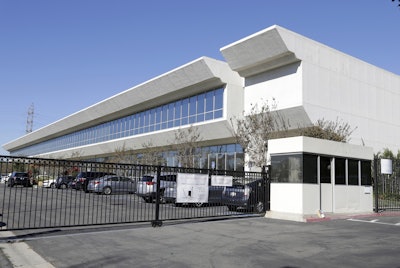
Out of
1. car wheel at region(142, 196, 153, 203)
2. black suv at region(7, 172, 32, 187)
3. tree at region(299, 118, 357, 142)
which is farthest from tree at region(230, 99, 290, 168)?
black suv at region(7, 172, 32, 187)

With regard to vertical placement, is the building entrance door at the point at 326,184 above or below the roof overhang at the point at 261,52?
below

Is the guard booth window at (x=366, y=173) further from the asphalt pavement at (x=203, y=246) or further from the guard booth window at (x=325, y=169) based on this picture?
the asphalt pavement at (x=203, y=246)

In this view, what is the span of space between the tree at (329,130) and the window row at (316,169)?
731 cm

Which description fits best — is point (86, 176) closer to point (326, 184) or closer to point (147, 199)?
→ point (147, 199)

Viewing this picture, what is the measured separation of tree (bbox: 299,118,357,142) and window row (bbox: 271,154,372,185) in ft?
24.0

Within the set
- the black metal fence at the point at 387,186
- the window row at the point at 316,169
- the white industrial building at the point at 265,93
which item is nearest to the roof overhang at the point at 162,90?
the white industrial building at the point at 265,93

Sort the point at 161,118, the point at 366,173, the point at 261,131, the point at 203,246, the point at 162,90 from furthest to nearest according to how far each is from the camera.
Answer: the point at 161,118
the point at 162,90
the point at 261,131
the point at 366,173
the point at 203,246

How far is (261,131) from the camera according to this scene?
1126 inches

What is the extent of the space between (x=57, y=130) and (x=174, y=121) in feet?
147

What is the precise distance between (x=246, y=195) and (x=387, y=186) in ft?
29.9

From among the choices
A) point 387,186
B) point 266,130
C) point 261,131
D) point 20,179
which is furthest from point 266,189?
point 261,131

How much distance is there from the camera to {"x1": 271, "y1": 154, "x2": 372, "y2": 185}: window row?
1559cm

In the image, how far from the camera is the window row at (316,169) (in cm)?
1559

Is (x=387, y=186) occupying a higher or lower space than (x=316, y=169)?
lower
